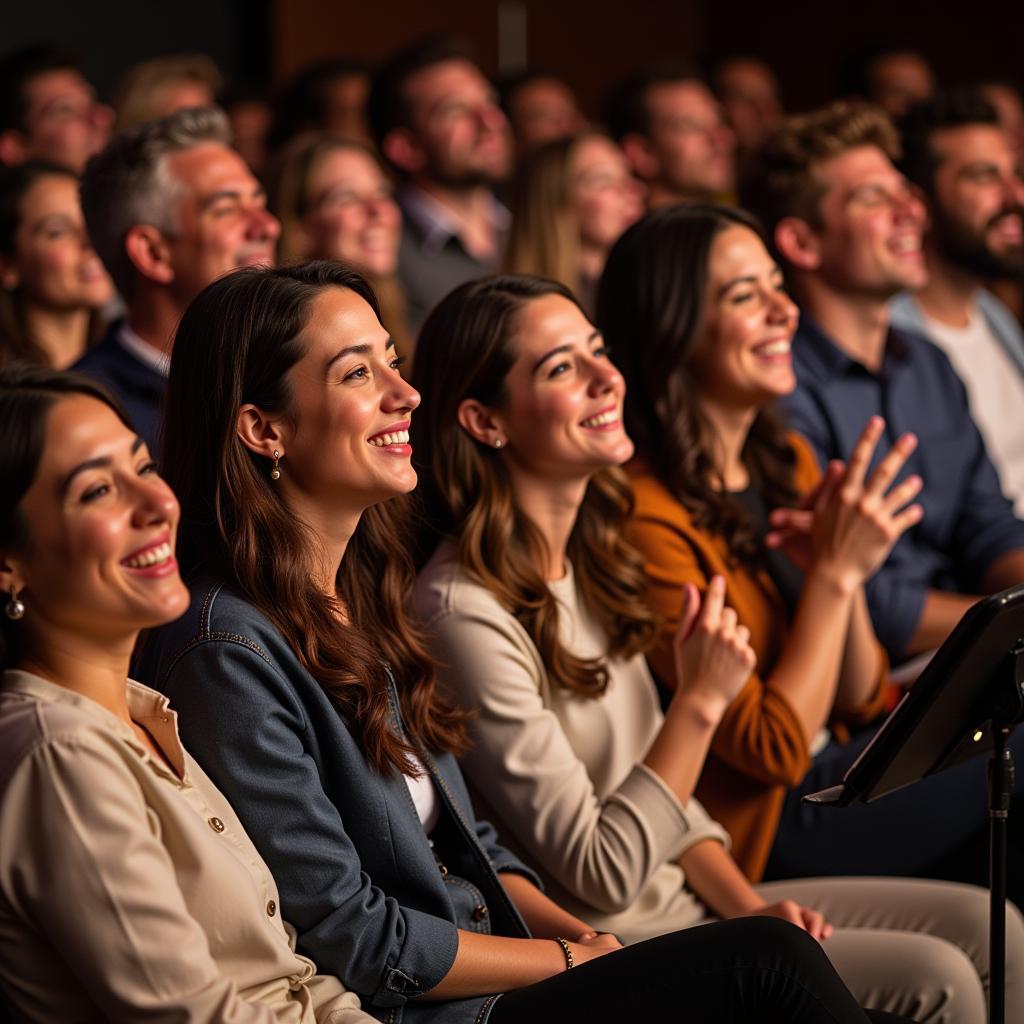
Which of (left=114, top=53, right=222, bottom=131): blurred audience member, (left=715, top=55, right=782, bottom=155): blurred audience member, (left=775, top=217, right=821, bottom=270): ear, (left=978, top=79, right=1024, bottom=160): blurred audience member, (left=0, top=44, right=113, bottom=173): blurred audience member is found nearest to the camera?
(left=775, top=217, right=821, bottom=270): ear

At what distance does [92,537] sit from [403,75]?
382 centimetres

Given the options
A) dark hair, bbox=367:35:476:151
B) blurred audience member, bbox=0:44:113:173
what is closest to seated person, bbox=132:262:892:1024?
blurred audience member, bbox=0:44:113:173

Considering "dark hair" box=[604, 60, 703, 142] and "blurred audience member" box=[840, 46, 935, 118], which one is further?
"blurred audience member" box=[840, 46, 935, 118]

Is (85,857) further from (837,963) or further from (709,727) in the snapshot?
(837,963)

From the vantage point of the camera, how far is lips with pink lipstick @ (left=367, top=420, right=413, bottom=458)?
1769 mm

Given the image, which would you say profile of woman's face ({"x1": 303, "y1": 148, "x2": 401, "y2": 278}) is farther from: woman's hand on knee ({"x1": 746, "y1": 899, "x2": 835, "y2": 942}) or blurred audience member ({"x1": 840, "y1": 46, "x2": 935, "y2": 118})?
blurred audience member ({"x1": 840, "y1": 46, "x2": 935, "y2": 118})

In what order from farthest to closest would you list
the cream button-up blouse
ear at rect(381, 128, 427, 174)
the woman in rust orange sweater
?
ear at rect(381, 128, 427, 174) → the woman in rust orange sweater → the cream button-up blouse

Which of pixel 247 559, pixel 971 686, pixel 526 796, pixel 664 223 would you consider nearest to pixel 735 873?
pixel 526 796

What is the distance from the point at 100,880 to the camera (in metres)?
1.30

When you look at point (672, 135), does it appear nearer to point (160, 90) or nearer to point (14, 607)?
point (160, 90)

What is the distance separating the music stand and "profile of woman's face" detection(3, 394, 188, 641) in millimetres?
764

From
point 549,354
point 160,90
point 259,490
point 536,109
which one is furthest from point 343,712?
point 536,109

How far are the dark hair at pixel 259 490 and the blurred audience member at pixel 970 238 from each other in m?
2.36

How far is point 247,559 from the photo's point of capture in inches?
65.7
